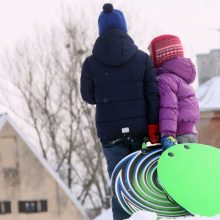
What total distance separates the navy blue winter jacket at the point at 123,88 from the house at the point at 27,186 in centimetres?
1780

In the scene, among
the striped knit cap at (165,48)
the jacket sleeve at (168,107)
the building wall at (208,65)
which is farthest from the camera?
the building wall at (208,65)

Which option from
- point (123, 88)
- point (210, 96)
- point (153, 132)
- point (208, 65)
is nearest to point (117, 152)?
point (153, 132)

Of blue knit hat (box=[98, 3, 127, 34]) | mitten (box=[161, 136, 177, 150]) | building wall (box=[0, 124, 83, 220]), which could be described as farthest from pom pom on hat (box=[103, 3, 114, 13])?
building wall (box=[0, 124, 83, 220])

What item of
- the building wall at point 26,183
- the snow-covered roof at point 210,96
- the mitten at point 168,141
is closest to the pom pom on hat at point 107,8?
the mitten at point 168,141

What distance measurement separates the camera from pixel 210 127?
693 inches

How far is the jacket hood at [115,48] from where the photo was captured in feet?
12.6

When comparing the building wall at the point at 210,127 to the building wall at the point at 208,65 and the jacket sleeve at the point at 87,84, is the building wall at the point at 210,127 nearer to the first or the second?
the building wall at the point at 208,65

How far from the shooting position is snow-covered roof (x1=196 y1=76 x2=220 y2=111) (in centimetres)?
1730

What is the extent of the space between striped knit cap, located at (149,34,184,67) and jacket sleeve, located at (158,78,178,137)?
0.23 metres

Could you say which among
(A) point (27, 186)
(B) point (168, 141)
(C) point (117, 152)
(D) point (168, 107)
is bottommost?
(A) point (27, 186)

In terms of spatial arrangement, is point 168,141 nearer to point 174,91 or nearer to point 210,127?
point 174,91

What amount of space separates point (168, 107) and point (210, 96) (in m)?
14.6

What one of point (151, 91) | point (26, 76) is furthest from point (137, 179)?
point (26, 76)

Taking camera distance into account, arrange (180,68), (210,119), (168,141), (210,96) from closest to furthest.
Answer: (168,141)
(180,68)
(210,119)
(210,96)
